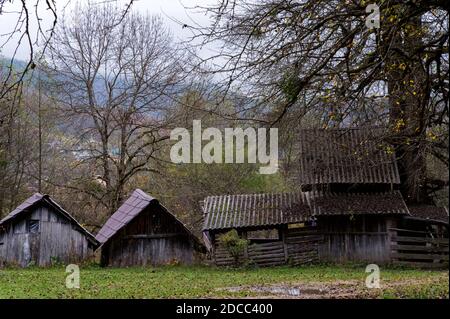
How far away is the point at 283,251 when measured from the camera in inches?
1022

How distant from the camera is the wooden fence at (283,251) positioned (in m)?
25.5

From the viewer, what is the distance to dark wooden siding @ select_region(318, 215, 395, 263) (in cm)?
2433

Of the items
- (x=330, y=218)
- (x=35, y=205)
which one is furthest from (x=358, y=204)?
(x=35, y=205)

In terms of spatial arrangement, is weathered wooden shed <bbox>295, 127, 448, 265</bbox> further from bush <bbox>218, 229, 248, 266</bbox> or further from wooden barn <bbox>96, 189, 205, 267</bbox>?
wooden barn <bbox>96, 189, 205, 267</bbox>

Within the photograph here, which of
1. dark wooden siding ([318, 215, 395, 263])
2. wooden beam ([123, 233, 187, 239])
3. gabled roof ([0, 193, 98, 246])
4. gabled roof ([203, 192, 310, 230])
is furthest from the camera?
wooden beam ([123, 233, 187, 239])

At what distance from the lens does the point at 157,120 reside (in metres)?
33.0

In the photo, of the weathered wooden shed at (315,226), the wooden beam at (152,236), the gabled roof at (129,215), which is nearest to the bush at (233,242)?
the weathered wooden shed at (315,226)

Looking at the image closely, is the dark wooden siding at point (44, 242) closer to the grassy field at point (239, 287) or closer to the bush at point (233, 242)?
the bush at point (233, 242)

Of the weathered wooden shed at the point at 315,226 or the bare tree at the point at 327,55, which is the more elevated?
the bare tree at the point at 327,55

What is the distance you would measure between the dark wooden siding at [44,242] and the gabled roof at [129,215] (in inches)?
47.1

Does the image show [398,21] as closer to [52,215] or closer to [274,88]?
[274,88]

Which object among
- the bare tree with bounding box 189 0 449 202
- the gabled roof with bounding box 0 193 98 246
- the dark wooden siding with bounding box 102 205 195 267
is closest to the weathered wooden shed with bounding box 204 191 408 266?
the dark wooden siding with bounding box 102 205 195 267

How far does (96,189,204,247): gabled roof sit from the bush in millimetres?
2712
